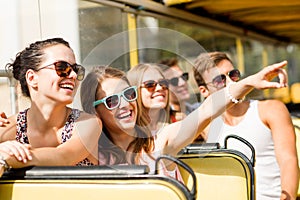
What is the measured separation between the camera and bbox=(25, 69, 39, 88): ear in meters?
2.24

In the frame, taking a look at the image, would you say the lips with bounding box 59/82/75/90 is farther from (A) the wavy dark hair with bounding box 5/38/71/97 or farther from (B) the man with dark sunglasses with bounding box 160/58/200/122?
(B) the man with dark sunglasses with bounding box 160/58/200/122

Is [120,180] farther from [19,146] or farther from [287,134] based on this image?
[287,134]

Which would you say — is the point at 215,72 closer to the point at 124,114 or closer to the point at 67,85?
the point at 124,114

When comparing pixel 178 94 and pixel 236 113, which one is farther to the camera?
pixel 178 94

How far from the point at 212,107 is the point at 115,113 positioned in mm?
364

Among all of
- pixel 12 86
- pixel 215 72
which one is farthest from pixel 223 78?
pixel 12 86

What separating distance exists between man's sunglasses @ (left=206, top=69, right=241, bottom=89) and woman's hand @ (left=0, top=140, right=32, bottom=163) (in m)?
1.03

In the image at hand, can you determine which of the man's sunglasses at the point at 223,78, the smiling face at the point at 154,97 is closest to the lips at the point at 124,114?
the smiling face at the point at 154,97

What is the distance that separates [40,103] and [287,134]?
1125mm

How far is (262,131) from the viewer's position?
2.73 m

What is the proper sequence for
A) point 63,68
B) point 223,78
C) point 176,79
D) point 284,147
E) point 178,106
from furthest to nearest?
1. point 178,106
2. point 176,79
3. point 223,78
4. point 284,147
5. point 63,68

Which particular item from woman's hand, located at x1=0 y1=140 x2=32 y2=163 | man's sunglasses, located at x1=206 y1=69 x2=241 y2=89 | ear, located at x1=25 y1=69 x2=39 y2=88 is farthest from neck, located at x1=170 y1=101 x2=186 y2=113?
woman's hand, located at x1=0 y1=140 x2=32 y2=163

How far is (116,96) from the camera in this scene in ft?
7.11

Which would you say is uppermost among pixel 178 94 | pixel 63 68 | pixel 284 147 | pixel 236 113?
pixel 63 68
